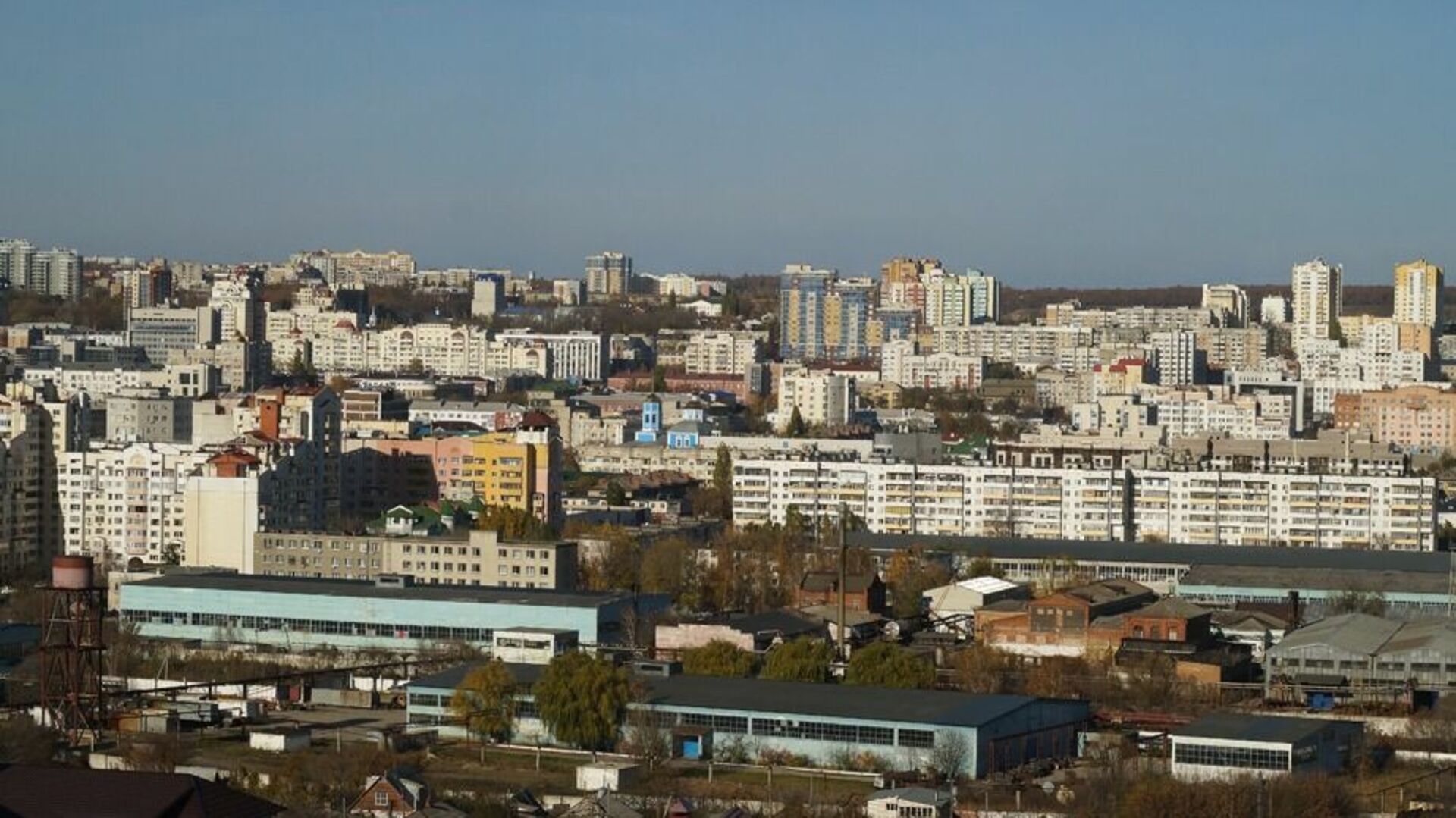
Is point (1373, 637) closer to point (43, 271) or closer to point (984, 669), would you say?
point (984, 669)

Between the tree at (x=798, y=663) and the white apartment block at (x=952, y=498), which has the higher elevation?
the white apartment block at (x=952, y=498)

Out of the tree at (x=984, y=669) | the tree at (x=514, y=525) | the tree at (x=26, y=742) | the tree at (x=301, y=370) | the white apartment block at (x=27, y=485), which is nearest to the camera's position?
the tree at (x=26, y=742)

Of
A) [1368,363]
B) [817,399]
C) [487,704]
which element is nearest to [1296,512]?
[487,704]

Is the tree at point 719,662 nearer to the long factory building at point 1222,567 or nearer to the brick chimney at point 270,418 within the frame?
the long factory building at point 1222,567

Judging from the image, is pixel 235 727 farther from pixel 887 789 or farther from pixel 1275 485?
pixel 1275 485

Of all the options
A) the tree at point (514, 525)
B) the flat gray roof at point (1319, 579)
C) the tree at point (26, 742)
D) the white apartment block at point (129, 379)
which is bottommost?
the tree at point (26, 742)

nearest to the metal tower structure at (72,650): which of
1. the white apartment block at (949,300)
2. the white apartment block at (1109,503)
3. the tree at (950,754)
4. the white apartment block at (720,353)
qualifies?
the tree at (950,754)

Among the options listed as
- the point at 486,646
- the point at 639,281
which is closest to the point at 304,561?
the point at 486,646
